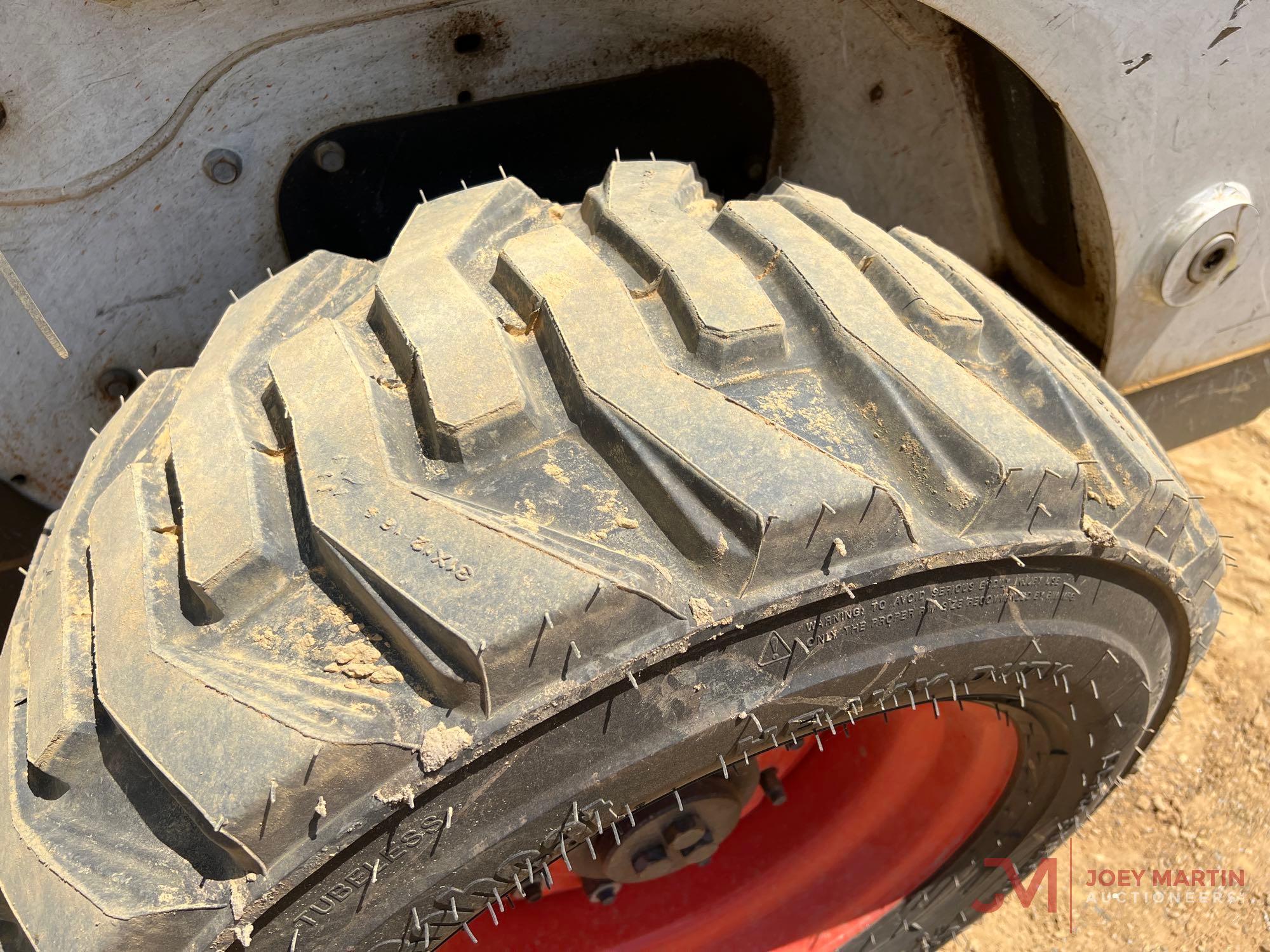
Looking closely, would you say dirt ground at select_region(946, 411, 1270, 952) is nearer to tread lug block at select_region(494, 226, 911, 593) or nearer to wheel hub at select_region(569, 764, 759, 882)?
wheel hub at select_region(569, 764, 759, 882)

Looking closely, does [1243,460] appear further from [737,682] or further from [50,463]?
[50,463]

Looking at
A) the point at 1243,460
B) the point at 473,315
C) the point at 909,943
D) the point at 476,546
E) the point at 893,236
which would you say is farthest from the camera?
the point at 1243,460

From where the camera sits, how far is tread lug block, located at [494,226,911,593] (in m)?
0.81

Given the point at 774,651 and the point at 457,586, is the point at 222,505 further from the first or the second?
the point at 774,651

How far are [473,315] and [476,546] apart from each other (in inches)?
9.8

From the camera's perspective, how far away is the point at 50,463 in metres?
1.27

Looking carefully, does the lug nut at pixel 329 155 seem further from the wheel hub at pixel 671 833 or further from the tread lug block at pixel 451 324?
the wheel hub at pixel 671 833

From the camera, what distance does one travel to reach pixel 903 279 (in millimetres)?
1029

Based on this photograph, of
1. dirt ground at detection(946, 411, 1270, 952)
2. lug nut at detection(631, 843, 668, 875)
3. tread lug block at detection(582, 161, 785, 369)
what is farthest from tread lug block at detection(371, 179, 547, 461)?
dirt ground at detection(946, 411, 1270, 952)

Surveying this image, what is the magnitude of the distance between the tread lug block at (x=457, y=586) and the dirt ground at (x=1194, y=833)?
1303 mm

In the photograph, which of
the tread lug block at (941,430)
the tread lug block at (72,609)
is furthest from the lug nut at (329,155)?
the tread lug block at (941,430)

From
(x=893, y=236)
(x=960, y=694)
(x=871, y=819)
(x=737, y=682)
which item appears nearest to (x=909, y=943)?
(x=871, y=819)

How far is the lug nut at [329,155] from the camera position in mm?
1205

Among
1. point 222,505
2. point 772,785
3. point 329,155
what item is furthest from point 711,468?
point 772,785
